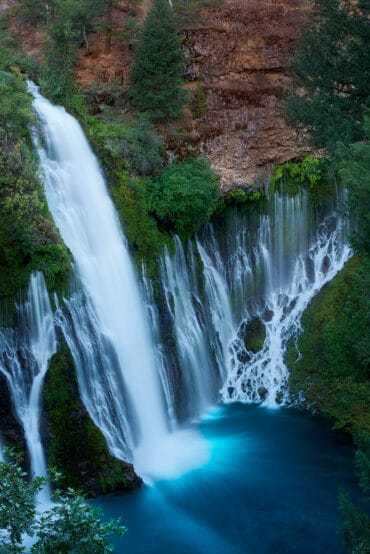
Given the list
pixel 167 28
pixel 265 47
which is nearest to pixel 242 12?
pixel 265 47

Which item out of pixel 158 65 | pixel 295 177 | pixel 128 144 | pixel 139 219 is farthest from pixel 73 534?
pixel 295 177

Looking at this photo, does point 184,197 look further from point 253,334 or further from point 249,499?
point 249,499

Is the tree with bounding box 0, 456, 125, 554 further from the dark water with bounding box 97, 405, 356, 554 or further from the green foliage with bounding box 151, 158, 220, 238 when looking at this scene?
the green foliage with bounding box 151, 158, 220, 238

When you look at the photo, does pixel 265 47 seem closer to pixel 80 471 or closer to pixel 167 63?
pixel 167 63

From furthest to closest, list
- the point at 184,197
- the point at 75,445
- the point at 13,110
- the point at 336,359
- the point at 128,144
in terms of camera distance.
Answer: the point at 128,144 < the point at 184,197 < the point at 336,359 < the point at 13,110 < the point at 75,445

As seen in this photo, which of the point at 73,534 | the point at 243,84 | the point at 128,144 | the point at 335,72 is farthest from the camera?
the point at 243,84
